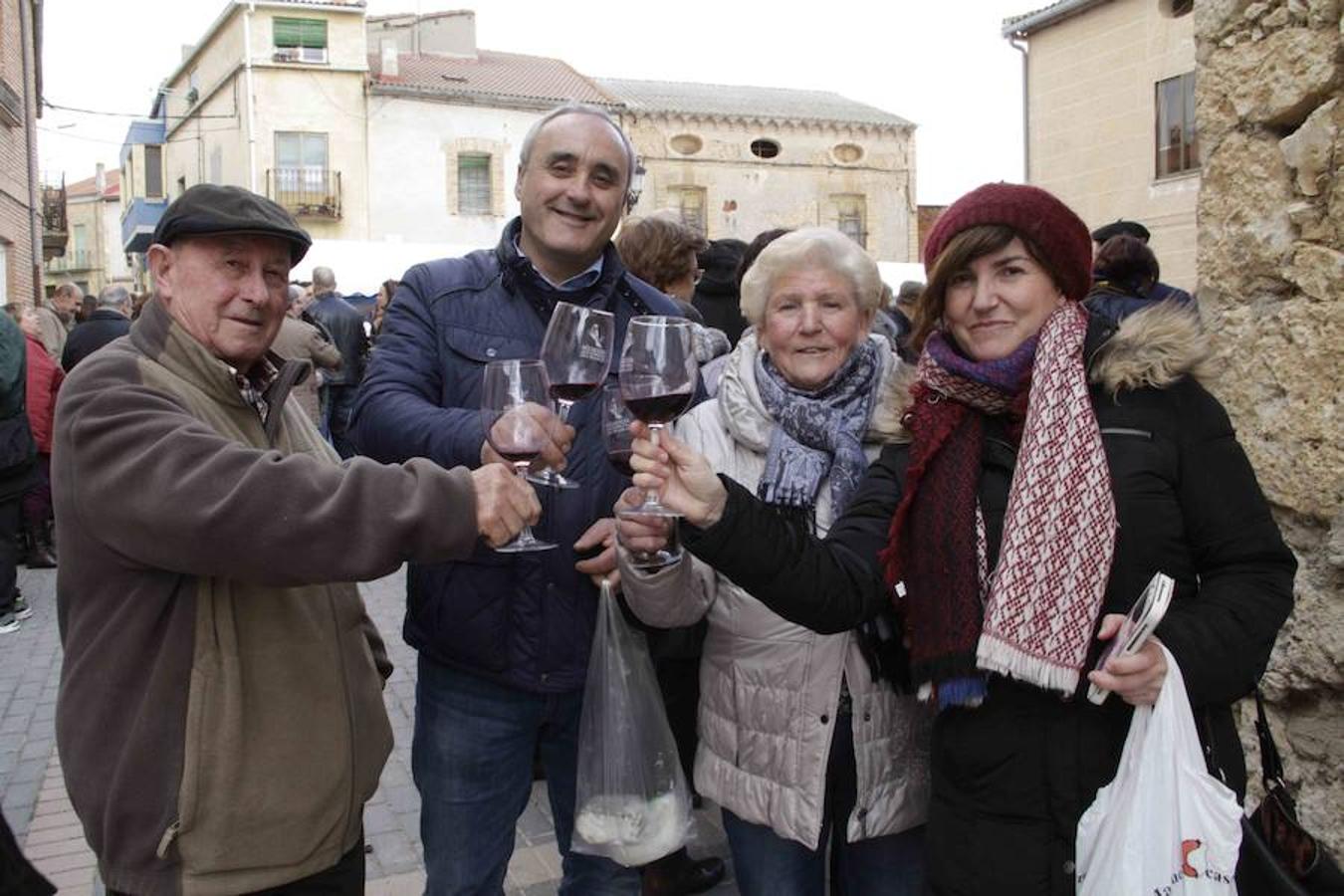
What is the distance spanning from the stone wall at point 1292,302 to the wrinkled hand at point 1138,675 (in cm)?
94

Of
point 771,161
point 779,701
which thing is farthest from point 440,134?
point 779,701

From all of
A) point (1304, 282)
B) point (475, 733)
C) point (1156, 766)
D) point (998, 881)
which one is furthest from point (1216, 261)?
point (475, 733)

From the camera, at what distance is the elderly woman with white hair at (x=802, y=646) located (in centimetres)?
233

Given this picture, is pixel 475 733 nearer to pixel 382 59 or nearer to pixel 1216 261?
pixel 1216 261

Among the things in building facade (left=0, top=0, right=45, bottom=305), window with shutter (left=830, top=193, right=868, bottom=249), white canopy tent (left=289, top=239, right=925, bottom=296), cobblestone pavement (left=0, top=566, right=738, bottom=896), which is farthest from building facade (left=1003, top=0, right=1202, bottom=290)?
cobblestone pavement (left=0, top=566, right=738, bottom=896)

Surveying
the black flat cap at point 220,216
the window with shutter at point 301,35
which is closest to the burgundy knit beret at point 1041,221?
the black flat cap at point 220,216

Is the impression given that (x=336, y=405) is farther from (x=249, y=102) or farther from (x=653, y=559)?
(x=249, y=102)

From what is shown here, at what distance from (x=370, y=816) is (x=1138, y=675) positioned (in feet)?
10.9

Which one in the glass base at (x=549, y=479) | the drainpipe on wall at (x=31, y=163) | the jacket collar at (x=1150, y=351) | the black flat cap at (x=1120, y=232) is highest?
the drainpipe on wall at (x=31, y=163)

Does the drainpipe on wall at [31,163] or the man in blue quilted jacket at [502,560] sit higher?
the drainpipe on wall at [31,163]

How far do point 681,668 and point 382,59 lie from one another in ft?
106

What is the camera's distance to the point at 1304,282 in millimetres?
2543

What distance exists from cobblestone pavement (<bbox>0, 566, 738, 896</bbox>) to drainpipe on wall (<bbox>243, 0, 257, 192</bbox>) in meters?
26.5

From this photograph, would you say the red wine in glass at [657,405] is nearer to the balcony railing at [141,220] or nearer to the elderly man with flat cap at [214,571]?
the elderly man with flat cap at [214,571]
